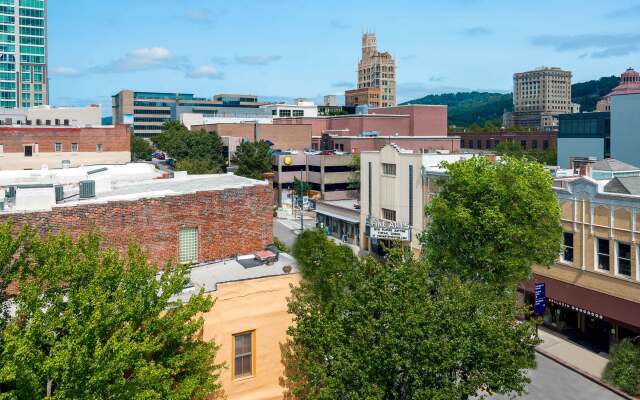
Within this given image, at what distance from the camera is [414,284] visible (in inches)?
725

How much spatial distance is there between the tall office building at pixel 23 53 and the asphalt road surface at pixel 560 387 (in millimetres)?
163307

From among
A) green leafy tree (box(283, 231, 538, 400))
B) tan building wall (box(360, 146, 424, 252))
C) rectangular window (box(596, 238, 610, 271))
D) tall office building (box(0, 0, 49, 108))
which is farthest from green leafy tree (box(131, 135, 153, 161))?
green leafy tree (box(283, 231, 538, 400))

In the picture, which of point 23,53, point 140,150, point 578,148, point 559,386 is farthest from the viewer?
point 23,53

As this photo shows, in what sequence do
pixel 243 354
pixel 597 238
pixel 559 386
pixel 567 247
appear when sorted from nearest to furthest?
pixel 243 354, pixel 559 386, pixel 597 238, pixel 567 247

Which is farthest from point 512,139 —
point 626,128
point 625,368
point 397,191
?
point 625,368

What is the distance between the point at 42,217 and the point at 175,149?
91.5 meters

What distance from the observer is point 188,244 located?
24469 millimetres

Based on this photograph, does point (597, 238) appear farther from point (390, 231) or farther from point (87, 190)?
point (87, 190)

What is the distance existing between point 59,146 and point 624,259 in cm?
5879

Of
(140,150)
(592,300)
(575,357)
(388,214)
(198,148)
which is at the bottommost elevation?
(575,357)

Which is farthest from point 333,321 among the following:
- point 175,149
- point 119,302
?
point 175,149

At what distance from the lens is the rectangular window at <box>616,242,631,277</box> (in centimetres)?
3325

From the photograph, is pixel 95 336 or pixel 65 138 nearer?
pixel 95 336

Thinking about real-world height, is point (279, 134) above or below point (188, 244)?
above
